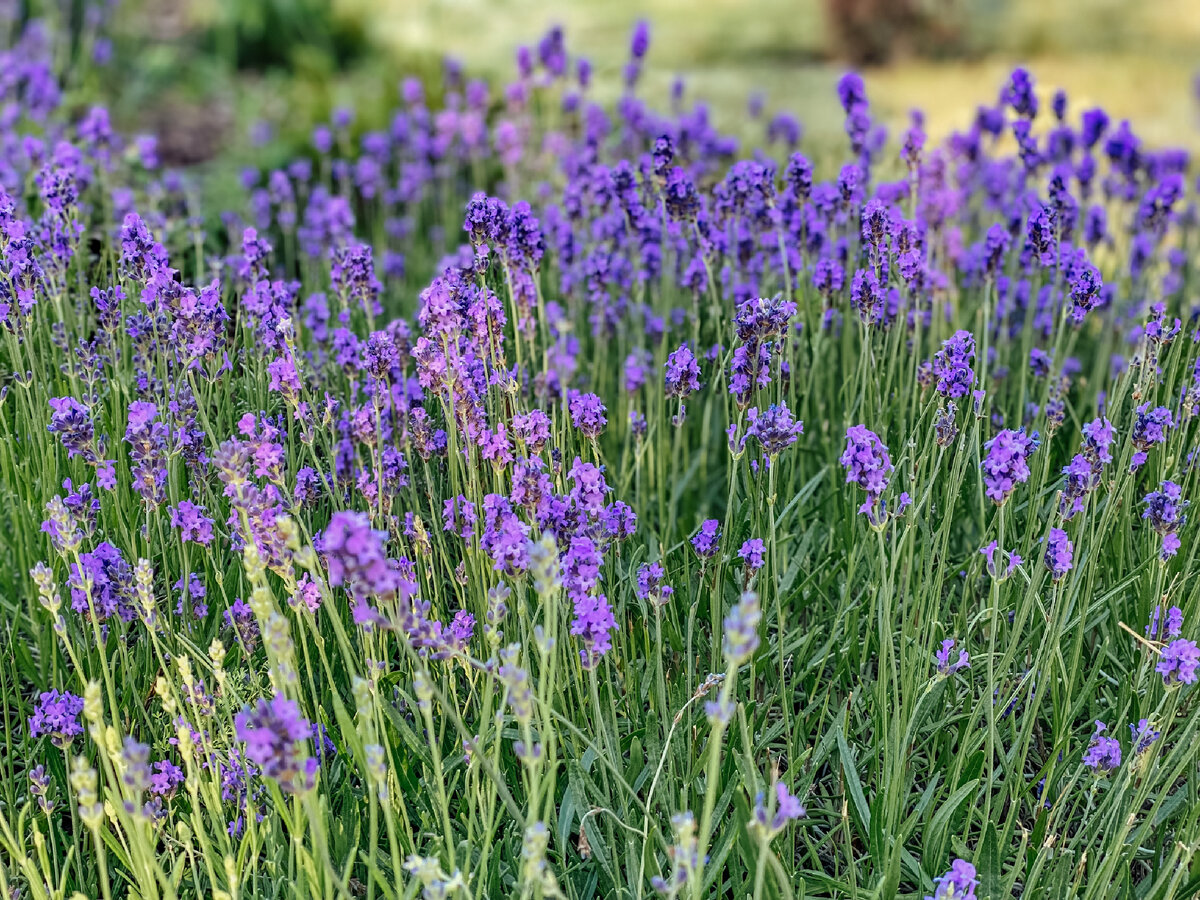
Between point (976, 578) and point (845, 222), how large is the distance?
5.24ft

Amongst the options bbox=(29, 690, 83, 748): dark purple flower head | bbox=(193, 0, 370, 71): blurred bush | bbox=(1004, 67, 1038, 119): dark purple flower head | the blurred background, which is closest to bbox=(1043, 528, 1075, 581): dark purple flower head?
bbox=(1004, 67, 1038, 119): dark purple flower head

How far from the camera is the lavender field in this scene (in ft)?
6.37

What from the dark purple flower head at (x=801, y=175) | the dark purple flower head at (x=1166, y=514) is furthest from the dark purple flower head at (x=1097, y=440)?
the dark purple flower head at (x=801, y=175)

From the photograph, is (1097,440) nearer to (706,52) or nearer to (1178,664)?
(1178,664)

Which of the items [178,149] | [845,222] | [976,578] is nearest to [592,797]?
[976,578]

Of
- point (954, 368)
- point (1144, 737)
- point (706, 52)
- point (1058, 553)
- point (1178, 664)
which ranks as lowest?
point (1144, 737)

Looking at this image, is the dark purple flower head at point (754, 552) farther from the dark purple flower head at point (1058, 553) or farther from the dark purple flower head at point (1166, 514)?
the dark purple flower head at point (1166, 514)

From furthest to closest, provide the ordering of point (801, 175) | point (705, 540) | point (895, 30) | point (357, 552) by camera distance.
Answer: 1. point (895, 30)
2. point (801, 175)
3. point (705, 540)
4. point (357, 552)

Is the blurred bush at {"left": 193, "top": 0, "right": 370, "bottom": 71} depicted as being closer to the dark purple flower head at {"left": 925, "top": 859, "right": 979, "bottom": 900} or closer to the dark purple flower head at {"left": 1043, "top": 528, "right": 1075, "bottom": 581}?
the dark purple flower head at {"left": 1043, "top": 528, "right": 1075, "bottom": 581}

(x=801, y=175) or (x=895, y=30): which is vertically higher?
(x=895, y=30)

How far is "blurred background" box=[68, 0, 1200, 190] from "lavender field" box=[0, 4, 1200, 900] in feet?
15.8

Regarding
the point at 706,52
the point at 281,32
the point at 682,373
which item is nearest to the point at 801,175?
the point at 682,373

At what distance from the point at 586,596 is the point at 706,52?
8.33m

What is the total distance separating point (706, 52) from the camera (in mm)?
9523
